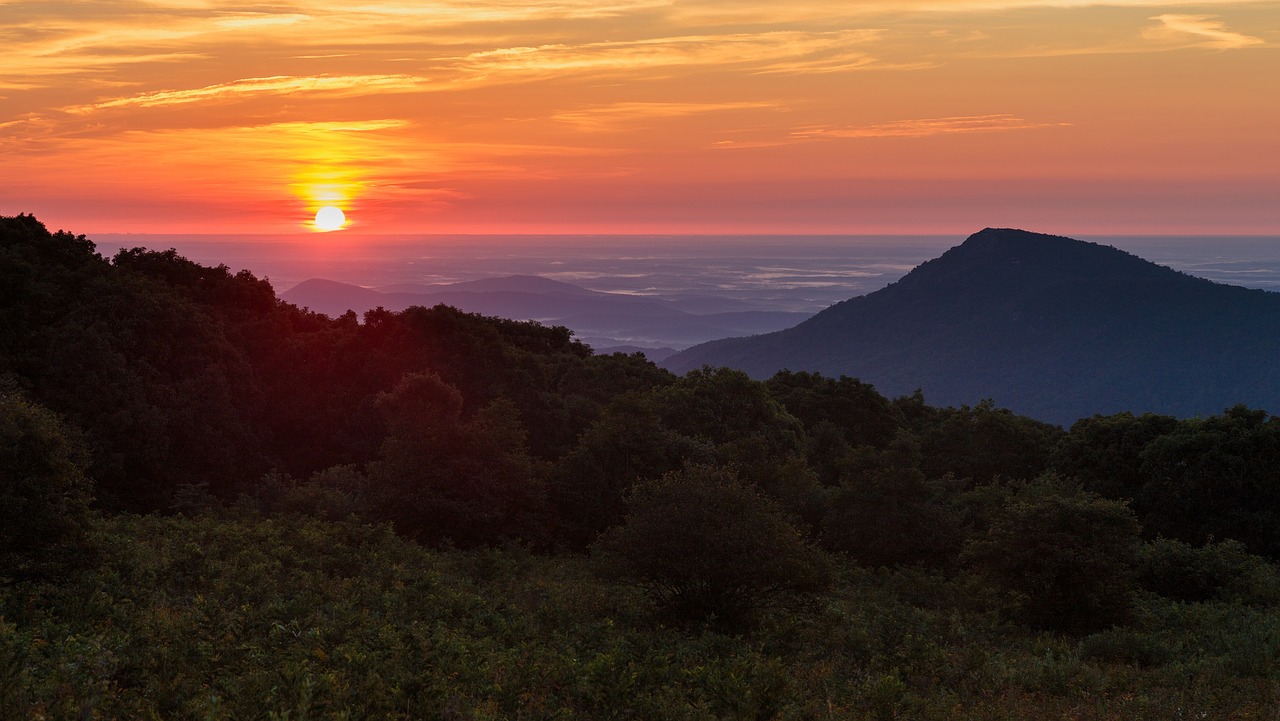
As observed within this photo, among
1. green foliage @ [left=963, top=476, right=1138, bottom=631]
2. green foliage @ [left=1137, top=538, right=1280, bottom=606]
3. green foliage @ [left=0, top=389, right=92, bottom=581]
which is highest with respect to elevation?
green foliage @ [left=0, top=389, right=92, bottom=581]

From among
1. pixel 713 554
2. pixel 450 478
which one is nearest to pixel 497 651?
pixel 713 554

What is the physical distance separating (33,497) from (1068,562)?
21.7 meters

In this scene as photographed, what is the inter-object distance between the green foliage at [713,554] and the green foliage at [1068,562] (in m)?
6.27

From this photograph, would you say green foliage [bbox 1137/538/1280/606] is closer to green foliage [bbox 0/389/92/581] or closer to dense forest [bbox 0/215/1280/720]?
dense forest [bbox 0/215/1280/720]

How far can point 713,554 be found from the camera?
1841cm

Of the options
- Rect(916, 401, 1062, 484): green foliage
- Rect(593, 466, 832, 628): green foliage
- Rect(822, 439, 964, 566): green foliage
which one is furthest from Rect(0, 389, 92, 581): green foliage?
Rect(916, 401, 1062, 484): green foliage

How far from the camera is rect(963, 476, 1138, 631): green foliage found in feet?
71.6

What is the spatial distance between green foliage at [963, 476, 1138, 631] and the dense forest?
8 cm

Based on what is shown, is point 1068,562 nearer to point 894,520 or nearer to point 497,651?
point 894,520

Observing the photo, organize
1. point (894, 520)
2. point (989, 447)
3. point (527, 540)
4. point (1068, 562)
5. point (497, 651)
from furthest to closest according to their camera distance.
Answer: point (989, 447) < point (894, 520) < point (527, 540) < point (1068, 562) < point (497, 651)

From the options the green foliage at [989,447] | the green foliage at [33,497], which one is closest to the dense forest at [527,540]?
the green foliage at [33,497]

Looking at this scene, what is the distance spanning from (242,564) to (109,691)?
386 inches

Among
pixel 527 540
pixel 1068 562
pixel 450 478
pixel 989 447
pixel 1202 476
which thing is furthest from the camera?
pixel 989 447

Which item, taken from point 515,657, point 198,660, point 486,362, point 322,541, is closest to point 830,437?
point 486,362
